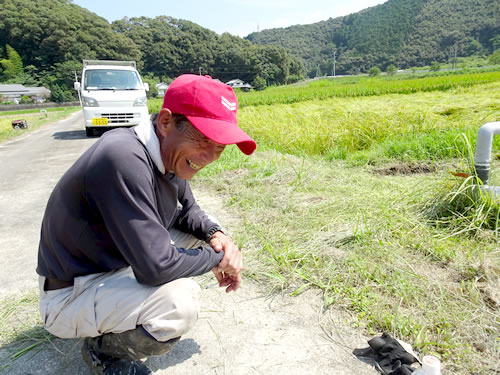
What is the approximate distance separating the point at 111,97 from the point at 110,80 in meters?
0.84

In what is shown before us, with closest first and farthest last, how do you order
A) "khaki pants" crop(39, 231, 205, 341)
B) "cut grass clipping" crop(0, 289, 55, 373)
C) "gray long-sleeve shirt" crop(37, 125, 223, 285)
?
"gray long-sleeve shirt" crop(37, 125, 223, 285), "khaki pants" crop(39, 231, 205, 341), "cut grass clipping" crop(0, 289, 55, 373)

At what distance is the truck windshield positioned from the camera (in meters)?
7.87

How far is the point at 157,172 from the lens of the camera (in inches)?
45.7

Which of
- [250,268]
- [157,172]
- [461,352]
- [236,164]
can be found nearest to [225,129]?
[157,172]

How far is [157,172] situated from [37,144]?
8.24 metres

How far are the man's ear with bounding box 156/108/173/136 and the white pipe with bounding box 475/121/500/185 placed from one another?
6.42 feet

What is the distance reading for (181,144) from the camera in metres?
1.14

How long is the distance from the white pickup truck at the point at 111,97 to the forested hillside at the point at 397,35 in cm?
9233

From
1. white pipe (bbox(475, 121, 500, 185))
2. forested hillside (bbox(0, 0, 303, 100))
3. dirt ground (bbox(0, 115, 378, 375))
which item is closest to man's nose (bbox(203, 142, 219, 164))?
dirt ground (bbox(0, 115, 378, 375))

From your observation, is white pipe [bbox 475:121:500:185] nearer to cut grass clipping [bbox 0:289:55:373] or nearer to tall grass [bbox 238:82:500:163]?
tall grass [bbox 238:82:500:163]

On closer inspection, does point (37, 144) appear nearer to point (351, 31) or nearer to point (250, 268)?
point (250, 268)

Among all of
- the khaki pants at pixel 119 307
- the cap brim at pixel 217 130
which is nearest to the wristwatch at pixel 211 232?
the khaki pants at pixel 119 307

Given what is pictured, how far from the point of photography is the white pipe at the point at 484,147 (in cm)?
201

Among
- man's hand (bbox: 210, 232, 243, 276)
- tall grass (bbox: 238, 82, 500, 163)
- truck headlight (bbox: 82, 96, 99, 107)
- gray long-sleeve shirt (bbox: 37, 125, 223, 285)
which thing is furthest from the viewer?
truck headlight (bbox: 82, 96, 99, 107)
